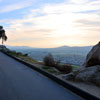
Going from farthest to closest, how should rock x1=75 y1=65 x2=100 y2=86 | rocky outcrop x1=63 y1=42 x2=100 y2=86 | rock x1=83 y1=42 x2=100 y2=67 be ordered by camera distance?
rock x1=83 y1=42 x2=100 y2=67 → rocky outcrop x1=63 y1=42 x2=100 y2=86 → rock x1=75 y1=65 x2=100 y2=86

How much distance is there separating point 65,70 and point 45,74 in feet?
12.1

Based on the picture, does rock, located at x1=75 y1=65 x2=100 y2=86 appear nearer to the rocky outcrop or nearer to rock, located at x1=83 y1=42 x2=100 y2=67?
the rocky outcrop

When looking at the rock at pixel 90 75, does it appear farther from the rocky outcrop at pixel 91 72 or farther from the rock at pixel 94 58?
the rock at pixel 94 58

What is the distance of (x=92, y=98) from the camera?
8.26 metres

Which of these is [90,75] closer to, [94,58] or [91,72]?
[91,72]

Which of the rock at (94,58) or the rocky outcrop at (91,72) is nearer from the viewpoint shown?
the rocky outcrop at (91,72)

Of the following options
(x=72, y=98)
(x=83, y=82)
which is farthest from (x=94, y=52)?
(x=72, y=98)

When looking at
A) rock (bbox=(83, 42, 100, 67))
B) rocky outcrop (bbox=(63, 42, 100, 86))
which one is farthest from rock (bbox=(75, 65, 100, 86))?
rock (bbox=(83, 42, 100, 67))

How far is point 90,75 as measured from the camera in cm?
1167

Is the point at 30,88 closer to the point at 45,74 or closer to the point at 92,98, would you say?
the point at 92,98

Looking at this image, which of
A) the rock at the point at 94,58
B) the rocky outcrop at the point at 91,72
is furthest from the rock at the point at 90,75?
the rock at the point at 94,58

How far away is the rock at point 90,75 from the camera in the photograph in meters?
11.3

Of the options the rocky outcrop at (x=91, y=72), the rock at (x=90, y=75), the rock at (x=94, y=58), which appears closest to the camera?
the rock at (x=90, y=75)

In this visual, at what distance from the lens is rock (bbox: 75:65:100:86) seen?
1134cm
